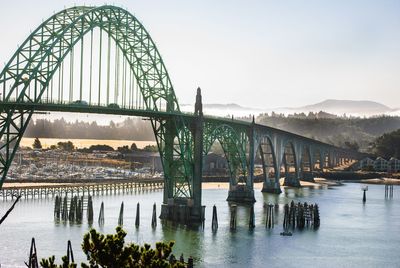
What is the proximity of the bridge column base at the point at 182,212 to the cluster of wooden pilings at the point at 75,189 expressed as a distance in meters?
19.9

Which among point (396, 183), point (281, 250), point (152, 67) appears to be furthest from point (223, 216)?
Answer: point (396, 183)

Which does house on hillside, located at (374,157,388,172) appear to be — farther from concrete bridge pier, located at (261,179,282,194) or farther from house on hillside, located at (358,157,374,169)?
concrete bridge pier, located at (261,179,282,194)

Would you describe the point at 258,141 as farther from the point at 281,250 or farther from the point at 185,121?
the point at 281,250

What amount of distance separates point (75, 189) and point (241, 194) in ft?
88.4

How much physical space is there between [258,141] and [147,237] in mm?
51935

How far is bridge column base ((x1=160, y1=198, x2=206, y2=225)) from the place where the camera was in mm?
64819

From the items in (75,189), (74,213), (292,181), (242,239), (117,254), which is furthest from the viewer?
(292,181)

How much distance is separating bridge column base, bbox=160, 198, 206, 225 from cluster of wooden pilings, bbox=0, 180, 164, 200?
785 inches

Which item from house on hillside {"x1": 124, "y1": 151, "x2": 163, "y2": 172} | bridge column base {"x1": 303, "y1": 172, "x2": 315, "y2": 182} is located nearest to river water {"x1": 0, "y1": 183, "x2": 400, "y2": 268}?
bridge column base {"x1": 303, "y1": 172, "x2": 315, "y2": 182}

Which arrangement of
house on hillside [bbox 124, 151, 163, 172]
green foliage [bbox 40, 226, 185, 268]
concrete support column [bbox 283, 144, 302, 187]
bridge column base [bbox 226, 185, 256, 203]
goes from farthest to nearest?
1. house on hillside [bbox 124, 151, 163, 172]
2. concrete support column [bbox 283, 144, 302, 187]
3. bridge column base [bbox 226, 185, 256, 203]
4. green foliage [bbox 40, 226, 185, 268]

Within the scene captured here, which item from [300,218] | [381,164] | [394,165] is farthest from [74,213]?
[381,164]

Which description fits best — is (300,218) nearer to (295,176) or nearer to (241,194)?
(241,194)

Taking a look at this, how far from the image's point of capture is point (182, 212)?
215 feet

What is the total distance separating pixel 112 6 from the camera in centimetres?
6381
